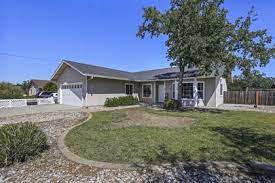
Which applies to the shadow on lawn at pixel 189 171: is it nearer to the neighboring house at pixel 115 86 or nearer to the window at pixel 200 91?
the neighboring house at pixel 115 86

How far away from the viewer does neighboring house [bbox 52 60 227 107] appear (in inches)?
757

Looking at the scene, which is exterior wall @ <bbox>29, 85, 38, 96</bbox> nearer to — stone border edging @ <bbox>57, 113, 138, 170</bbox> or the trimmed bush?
the trimmed bush

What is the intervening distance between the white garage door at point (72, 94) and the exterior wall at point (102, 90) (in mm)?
991

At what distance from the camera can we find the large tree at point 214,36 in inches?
583

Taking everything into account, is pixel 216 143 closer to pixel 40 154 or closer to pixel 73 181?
pixel 73 181

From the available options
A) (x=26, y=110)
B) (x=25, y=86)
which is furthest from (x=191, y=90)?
(x=25, y=86)

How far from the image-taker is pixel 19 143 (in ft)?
17.4

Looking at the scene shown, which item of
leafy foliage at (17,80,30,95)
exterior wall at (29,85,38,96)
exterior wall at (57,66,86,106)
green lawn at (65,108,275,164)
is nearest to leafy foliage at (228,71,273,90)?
exterior wall at (57,66,86,106)

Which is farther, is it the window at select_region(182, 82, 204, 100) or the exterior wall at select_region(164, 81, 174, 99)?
the exterior wall at select_region(164, 81, 174, 99)

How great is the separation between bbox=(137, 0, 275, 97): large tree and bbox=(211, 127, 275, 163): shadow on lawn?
7586mm

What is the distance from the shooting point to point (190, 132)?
7906 mm

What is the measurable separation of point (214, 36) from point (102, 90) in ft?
37.0

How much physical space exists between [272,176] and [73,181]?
12.6 feet

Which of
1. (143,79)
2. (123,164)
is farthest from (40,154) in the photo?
(143,79)
